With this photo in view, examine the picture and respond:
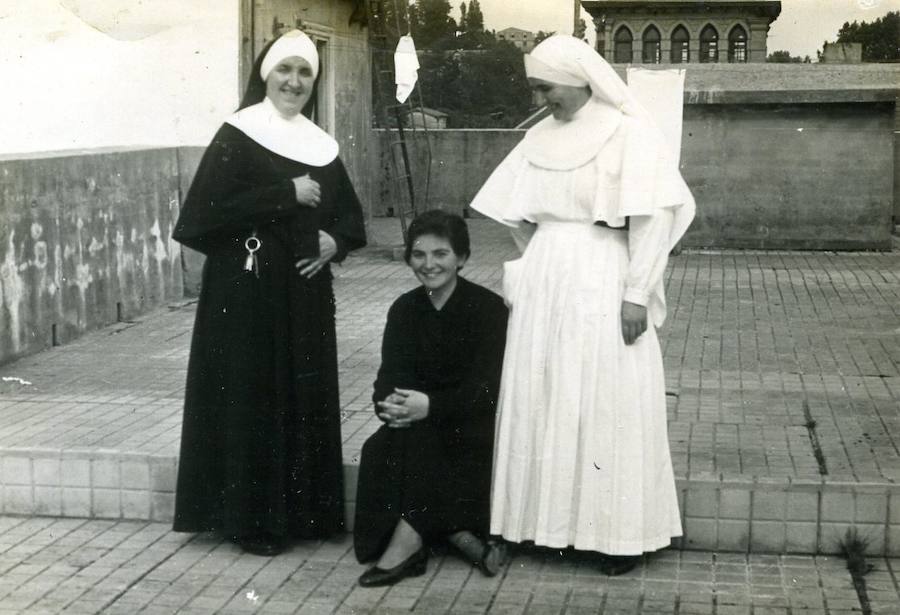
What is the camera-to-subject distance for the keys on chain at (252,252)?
5047mm

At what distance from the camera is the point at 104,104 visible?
38.6ft

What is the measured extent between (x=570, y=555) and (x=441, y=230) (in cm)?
128

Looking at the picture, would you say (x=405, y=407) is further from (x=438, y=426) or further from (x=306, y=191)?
(x=306, y=191)

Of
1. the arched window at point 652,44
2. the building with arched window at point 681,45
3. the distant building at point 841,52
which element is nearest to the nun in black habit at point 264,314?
the distant building at point 841,52

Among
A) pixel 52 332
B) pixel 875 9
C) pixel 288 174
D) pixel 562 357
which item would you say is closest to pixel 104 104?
pixel 52 332

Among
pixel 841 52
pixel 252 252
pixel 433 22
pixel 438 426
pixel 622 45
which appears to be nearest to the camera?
pixel 438 426

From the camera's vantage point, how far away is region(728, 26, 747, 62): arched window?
52787mm

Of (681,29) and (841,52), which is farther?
(681,29)

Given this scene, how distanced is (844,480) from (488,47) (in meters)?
23.7

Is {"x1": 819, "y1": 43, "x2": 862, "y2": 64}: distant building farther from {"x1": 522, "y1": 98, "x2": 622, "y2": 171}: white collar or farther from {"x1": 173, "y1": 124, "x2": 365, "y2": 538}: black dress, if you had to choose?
{"x1": 173, "y1": 124, "x2": 365, "y2": 538}: black dress

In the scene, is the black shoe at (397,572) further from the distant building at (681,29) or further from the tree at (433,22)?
the distant building at (681,29)

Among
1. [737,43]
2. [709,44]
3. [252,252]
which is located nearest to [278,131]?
[252,252]

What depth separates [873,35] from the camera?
103 ft

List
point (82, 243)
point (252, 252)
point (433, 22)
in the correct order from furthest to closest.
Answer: point (433, 22) → point (82, 243) → point (252, 252)
